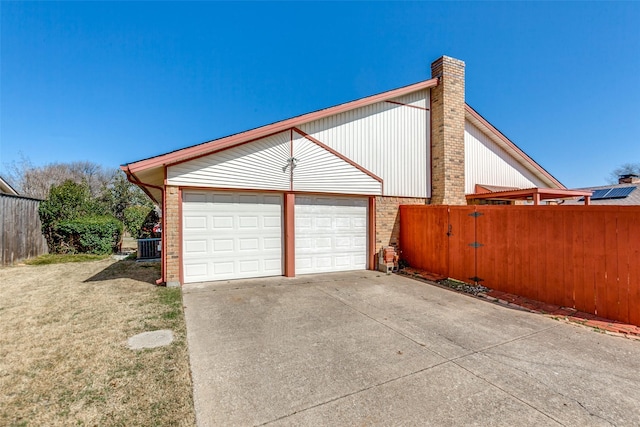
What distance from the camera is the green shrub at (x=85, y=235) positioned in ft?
39.7

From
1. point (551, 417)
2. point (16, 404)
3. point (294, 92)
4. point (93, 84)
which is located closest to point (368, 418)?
point (551, 417)

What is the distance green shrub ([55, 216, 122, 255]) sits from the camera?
12094mm

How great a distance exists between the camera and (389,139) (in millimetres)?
9344

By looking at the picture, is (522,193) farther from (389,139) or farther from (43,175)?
(43,175)

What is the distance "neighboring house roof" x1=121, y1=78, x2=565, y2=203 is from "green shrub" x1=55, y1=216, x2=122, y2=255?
178 inches

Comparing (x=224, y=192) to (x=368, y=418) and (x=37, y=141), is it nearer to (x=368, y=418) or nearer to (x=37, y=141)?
(x=368, y=418)

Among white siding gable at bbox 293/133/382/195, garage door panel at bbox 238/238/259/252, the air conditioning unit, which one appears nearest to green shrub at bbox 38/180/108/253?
the air conditioning unit

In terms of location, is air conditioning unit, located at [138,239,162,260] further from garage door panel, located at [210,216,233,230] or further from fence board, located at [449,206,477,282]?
fence board, located at [449,206,477,282]

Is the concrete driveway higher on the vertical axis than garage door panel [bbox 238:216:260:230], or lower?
lower

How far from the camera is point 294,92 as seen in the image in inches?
640

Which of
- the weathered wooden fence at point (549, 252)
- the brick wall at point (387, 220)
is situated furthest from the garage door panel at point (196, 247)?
the weathered wooden fence at point (549, 252)

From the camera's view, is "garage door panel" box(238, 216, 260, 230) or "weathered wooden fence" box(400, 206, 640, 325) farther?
"garage door panel" box(238, 216, 260, 230)

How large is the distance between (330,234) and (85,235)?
11367 mm

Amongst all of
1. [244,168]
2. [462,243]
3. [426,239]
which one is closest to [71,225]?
[244,168]
